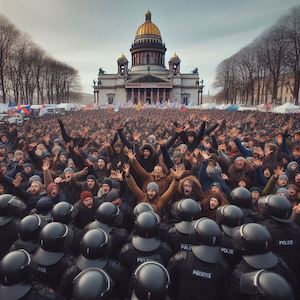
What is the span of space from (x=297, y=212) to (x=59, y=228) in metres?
3.27

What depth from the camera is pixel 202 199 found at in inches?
187

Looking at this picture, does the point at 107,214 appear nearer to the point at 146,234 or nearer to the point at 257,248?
the point at 146,234

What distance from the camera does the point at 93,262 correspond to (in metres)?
2.81

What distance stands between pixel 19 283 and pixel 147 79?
75.7 meters

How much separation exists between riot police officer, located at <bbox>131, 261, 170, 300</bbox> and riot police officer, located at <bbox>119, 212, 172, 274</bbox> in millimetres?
681

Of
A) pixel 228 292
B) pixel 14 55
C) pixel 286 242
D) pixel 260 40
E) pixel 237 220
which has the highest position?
pixel 260 40

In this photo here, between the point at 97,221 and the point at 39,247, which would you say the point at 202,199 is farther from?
the point at 39,247

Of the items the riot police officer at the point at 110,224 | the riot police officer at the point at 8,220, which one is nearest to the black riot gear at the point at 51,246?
the riot police officer at the point at 110,224

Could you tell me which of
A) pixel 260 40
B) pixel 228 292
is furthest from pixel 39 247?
pixel 260 40

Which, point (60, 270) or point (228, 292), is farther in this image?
point (60, 270)

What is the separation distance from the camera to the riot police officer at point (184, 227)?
327cm

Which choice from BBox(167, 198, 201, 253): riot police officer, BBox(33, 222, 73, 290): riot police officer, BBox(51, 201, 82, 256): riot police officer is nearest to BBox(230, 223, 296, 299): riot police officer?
BBox(167, 198, 201, 253): riot police officer

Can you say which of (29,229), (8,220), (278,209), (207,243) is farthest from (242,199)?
(8,220)

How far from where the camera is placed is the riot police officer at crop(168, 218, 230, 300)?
2.63 m
